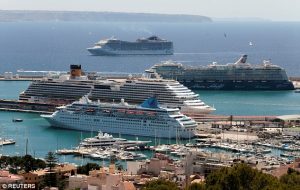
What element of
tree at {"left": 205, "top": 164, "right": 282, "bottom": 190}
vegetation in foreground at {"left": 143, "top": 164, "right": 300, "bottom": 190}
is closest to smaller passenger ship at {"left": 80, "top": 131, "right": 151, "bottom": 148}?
vegetation in foreground at {"left": 143, "top": 164, "right": 300, "bottom": 190}

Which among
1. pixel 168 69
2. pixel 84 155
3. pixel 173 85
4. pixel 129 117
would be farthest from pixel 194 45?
pixel 84 155

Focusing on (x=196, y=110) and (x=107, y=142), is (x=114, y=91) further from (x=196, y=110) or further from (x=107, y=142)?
(x=107, y=142)

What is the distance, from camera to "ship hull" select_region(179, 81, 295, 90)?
63.8 m

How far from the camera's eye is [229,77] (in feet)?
212

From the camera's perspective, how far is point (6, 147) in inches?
1494

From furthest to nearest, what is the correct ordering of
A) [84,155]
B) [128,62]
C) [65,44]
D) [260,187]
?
1. [65,44]
2. [128,62]
3. [84,155]
4. [260,187]

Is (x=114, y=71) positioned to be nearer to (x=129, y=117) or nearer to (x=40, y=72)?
(x=40, y=72)

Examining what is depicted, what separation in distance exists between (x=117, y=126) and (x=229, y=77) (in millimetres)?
21825

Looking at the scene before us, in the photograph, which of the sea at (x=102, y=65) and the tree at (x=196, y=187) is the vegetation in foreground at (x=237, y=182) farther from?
the sea at (x=102, y=65)

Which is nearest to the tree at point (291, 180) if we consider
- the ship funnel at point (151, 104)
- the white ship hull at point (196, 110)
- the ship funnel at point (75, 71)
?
the ship funnel at point (151, 104)

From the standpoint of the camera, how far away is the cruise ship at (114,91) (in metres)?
50.3

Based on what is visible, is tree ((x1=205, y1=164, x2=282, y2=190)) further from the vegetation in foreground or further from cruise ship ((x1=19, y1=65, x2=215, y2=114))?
cruise ship ((x1=19, y1=65, x2=215, y2=114))

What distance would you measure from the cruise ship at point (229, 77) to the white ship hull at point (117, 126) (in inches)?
747

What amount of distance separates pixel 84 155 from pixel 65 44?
77.9m
